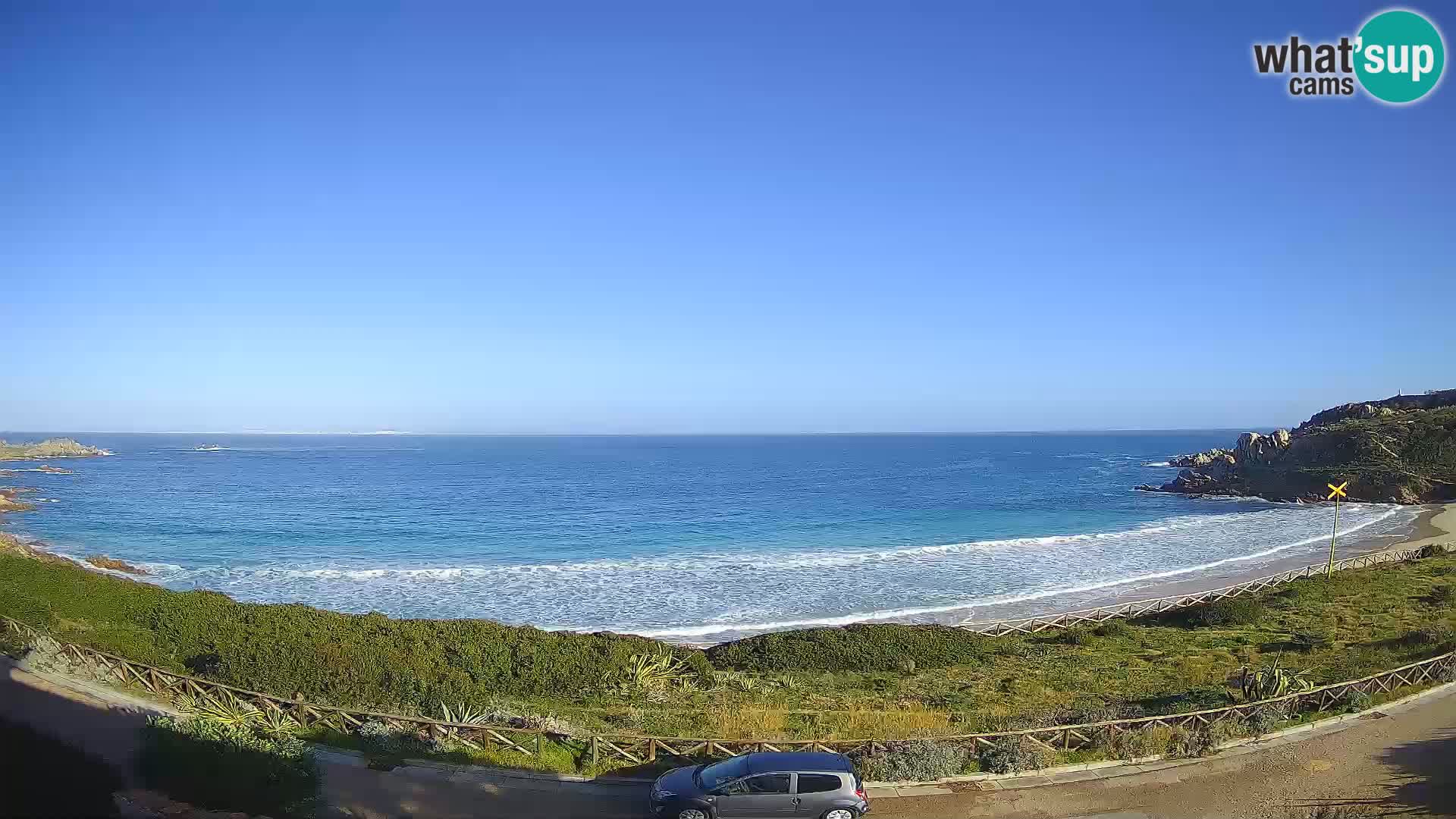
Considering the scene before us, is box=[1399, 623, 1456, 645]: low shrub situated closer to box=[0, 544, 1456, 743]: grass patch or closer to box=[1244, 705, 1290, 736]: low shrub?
box=[0, 544, 1456, 743]: grass patch

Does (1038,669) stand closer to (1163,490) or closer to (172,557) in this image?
(172,557)

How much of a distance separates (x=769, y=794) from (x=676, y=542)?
42.4 metres

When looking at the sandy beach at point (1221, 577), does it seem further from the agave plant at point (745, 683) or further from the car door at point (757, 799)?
the car door at point (757, 799)

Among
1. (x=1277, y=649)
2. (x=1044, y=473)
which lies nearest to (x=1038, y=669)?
(x=1277, y=649)

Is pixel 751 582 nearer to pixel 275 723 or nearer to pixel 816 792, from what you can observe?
pixel 275 723

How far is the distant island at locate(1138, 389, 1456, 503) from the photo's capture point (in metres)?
81.0

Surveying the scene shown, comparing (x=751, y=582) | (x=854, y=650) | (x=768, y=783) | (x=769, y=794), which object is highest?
(x=768, y=783)

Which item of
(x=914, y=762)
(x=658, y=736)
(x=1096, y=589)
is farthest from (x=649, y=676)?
(x=1096, y=589)

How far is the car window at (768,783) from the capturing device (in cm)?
1258

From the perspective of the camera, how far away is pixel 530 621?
33.7 m

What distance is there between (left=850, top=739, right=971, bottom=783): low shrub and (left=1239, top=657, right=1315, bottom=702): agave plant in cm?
796

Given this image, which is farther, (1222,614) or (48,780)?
(1222,614)

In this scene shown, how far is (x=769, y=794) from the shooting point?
12.5 metres

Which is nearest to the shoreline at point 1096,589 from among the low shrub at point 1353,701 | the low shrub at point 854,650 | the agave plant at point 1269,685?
the low shrub at point 854,650
